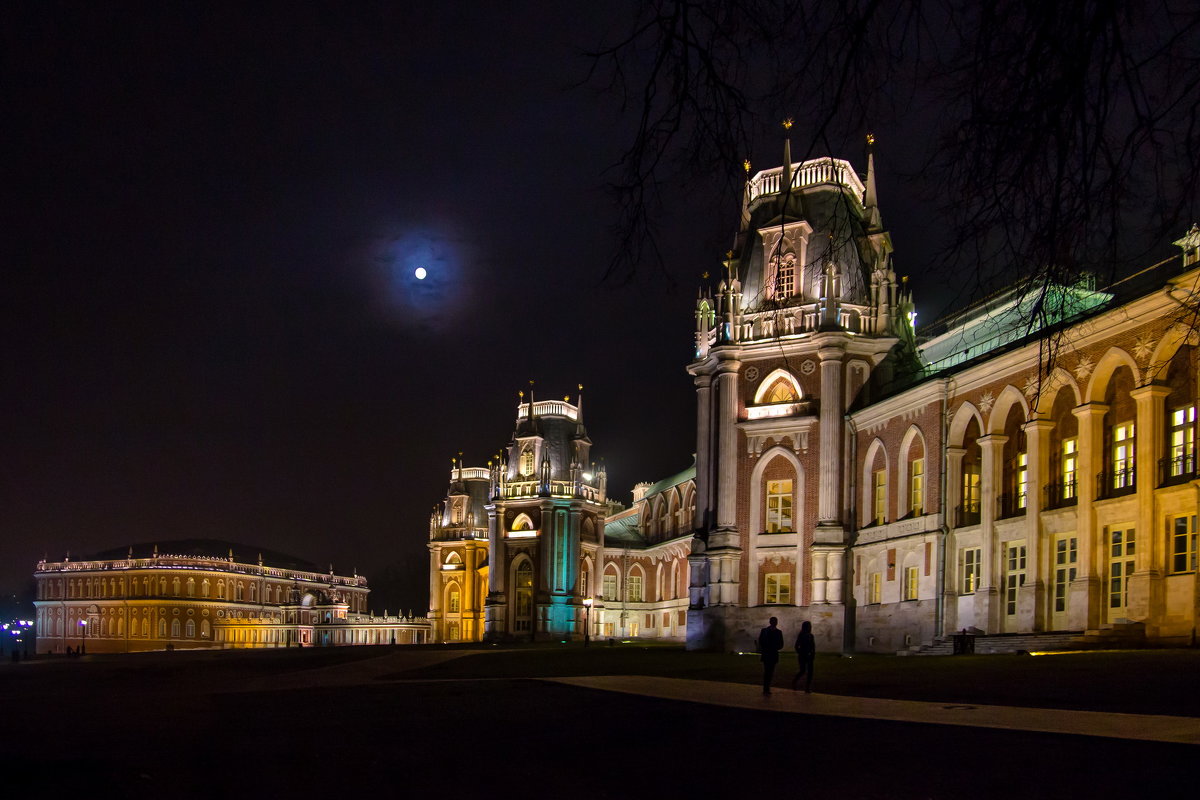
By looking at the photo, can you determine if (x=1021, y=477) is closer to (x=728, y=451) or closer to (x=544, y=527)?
(x=728, y=451)

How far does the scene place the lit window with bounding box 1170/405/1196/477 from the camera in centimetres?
3022

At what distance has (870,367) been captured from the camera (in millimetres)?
51125

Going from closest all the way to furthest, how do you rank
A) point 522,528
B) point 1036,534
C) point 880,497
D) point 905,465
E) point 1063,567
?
point 1063,567 → point 1036,534 → point 905,465 → point 880,497 → point 522,528

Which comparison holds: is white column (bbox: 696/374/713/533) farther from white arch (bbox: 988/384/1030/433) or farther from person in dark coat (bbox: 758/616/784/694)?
person in dark coat (bbox: 758/616/784/694)

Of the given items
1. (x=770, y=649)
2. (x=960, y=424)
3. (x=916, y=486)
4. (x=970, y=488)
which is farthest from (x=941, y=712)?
(x=916, y=486)

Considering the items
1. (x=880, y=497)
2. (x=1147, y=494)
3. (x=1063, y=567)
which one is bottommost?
(x=1063, y=567)

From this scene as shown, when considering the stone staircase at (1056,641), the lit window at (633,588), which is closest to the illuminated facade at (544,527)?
the lit window at (633,588)

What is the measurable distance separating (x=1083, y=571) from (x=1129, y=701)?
16.3 meters

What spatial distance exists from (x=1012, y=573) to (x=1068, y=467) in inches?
172

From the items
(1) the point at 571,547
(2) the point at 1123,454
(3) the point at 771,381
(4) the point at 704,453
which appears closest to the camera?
(2) the point at 1123,454

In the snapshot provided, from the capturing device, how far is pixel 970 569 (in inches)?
1624

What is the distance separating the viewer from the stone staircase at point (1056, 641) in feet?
98.0

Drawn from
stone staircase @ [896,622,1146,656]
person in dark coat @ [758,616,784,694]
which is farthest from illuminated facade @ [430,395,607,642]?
person in dark coat @ [758,616,784,694]

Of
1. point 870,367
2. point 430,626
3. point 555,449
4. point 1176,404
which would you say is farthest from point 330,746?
point 430,626
